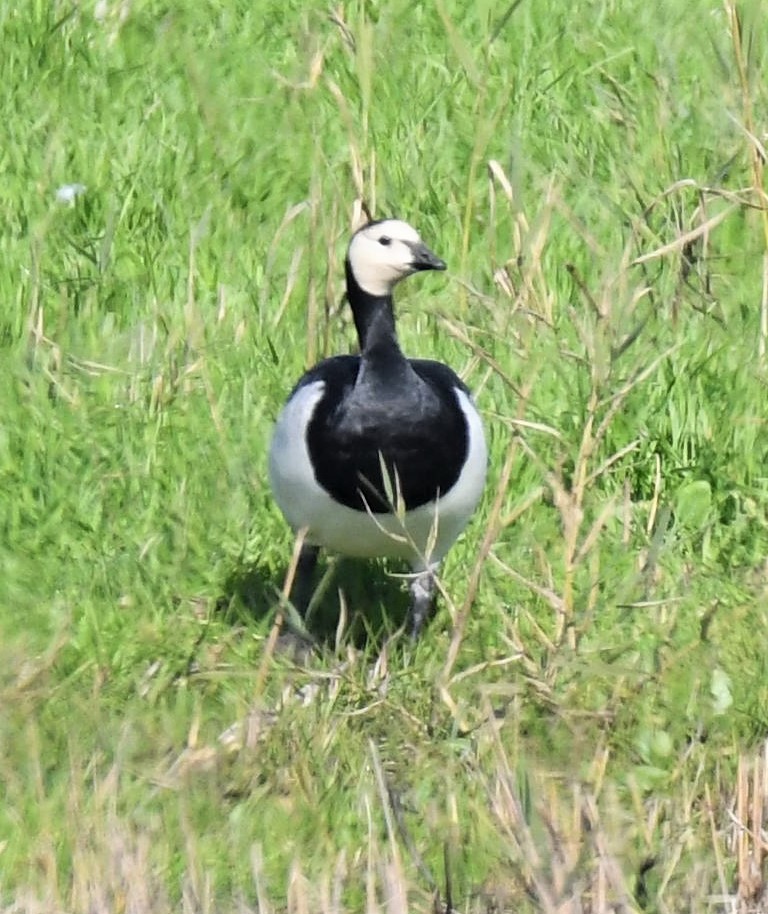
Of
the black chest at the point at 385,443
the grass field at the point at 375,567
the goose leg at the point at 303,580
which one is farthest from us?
the goose leg at the point at 303,580

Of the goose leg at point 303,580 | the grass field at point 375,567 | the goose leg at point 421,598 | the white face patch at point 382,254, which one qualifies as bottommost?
the goose leg at point 303,580

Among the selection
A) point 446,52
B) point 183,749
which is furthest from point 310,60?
point 183,749

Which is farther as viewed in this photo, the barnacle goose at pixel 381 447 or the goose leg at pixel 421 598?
the goose leg at pixel 421 598

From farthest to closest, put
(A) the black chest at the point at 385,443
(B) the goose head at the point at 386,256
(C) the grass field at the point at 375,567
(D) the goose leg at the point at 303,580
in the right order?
(D) the goose leg at the point at 303,580 → (B) the goose head at the point at 386,256 → (A) the black chest at the point at 385,443 → (C) the grass field at the point at 375,567

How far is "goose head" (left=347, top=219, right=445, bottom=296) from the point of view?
4805 millimetres

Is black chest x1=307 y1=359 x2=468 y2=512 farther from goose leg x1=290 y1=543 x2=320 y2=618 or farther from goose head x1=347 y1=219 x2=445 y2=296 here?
goose leg x1=290 y1=543 x2=320 y2=618

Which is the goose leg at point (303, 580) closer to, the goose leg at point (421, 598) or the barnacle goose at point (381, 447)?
the barnacle goose at point (381, 447)

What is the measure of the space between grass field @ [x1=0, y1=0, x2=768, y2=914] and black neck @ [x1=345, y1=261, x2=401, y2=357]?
282 millimetres

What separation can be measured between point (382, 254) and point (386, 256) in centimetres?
1

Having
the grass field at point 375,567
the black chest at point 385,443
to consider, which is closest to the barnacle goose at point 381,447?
the black chest at point 385,443

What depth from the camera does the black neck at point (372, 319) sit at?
481cm

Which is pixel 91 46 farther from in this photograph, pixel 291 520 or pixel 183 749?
pixel 183 749

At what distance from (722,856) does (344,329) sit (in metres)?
2.39

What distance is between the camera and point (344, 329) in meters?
5.59
